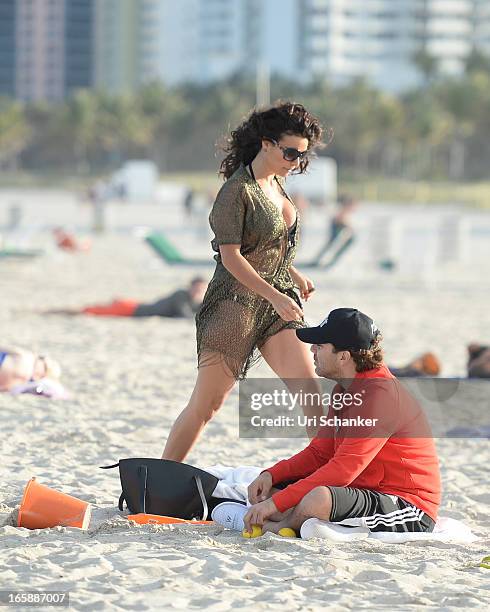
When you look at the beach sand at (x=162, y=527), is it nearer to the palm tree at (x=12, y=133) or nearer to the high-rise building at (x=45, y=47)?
the palm tree at (x=12, y=133)

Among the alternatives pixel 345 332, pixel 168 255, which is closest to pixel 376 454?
pixel 345 332

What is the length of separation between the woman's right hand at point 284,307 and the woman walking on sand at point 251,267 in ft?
0.14

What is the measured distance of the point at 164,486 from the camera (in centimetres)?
467

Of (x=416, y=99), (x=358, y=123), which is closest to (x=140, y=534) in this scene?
(x=358, y=123)

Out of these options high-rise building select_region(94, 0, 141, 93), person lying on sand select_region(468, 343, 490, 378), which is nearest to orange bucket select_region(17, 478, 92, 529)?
person lying on sand select_region(468, 343, 490, 378)

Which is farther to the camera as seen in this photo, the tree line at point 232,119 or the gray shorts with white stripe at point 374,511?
the tree line at point 232,119

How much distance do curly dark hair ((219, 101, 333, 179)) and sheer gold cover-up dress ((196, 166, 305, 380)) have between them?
109 millimetres

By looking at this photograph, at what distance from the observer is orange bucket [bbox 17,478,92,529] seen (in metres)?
4.49

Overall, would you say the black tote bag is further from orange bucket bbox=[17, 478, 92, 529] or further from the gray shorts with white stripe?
the gray shorts with white stripe

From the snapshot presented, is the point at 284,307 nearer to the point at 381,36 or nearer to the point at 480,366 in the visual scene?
the point at 480,366

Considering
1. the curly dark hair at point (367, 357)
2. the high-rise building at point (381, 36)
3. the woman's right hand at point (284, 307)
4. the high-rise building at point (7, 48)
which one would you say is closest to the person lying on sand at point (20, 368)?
the woman's right hand at point (284, 307)

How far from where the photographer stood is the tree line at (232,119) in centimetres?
8081

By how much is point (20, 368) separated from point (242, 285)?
2.99m

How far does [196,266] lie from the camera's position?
15.1m
